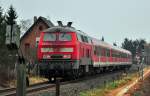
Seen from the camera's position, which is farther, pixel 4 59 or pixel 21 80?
pixel 4 59

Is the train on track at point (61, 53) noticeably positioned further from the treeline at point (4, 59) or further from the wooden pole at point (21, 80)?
the wooden pole at point (21, 80)

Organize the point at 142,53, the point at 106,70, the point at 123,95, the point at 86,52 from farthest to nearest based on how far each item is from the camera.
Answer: the point at 106,70 → the point at 142,53 → the point at 86,52 → the point at 123,95

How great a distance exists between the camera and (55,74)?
29.4 m

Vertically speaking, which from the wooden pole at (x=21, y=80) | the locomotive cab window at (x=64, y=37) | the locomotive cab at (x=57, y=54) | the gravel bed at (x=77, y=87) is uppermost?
the locomotive cab window at (x=64, y=37)

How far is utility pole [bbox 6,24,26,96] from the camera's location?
830cm

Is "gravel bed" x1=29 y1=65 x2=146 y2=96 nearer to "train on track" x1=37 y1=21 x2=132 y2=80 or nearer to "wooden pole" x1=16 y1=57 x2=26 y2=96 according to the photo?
"train on track" x1=37 y1=21 x2=132 y2=80

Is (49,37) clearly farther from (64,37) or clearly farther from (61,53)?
(61,53)

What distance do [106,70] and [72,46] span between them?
2178cm

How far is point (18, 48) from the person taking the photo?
841 cm

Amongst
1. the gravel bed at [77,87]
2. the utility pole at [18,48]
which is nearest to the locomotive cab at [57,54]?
the gravel bed at [77,87]

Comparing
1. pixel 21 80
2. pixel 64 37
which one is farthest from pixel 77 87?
pixel 21 80

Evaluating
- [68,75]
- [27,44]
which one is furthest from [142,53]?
[27,44]

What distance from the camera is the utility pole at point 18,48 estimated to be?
327 inches

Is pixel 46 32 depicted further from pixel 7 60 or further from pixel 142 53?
pixel 142 53
